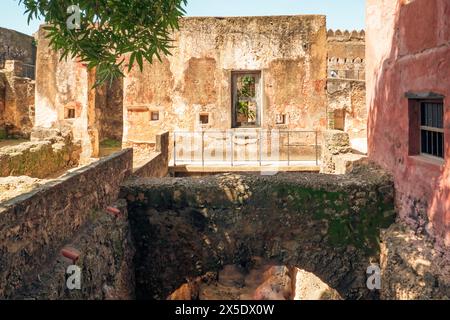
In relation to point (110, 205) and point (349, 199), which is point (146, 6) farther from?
point (349, 199)

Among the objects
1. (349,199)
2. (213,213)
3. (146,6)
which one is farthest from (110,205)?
(349,199)

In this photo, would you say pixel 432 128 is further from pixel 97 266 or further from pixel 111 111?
pixel 111 111

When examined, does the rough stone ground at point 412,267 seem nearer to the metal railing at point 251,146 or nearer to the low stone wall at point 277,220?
the low stone wall at point 277,220

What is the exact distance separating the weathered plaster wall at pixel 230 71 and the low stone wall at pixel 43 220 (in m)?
6.90

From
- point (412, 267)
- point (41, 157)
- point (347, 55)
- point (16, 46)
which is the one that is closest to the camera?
point (412, 267)

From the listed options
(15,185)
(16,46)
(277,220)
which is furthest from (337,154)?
(16,46)

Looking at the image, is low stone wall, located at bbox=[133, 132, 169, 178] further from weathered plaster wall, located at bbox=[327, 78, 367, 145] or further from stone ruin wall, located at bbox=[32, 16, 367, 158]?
weathered plaster wall, located at bbox=[327, 78, 367, 145]

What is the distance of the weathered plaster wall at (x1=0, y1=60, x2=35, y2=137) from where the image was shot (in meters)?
20.5

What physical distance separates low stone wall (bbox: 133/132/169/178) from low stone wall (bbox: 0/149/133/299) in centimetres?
192

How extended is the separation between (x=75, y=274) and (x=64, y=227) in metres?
0.63

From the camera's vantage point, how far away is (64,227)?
190 inches

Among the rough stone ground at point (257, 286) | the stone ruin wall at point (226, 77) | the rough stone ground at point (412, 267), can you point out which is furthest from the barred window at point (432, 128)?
the stone ruin wall at point (226, 77)

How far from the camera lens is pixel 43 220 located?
4.31m

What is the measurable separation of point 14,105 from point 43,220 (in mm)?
18892
